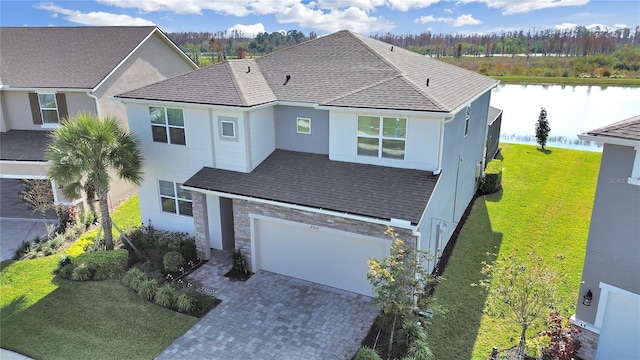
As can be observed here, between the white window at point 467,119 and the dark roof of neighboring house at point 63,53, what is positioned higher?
the dark roof of neighboring house at point 63,53

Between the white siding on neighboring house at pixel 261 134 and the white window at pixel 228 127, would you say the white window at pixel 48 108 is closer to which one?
the white window at pixel 228 127

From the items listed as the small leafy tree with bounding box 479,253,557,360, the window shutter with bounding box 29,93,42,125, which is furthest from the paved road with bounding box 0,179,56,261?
the small leafy tree with bounding box 479,253,557,360

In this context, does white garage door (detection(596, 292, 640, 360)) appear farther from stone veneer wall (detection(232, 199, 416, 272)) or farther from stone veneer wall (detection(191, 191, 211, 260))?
stone veneer wall (detection(191, 191, 211, 260))

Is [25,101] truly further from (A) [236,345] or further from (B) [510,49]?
(B) [510,49]

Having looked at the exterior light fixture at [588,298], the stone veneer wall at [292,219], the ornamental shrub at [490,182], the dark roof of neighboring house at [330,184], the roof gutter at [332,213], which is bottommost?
the ornamental shrub at [490,182]

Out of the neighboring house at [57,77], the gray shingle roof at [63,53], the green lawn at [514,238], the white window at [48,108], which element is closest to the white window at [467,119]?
the green lawn at [514,238]

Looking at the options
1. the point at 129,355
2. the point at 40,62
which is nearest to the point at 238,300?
the point at 129,355
